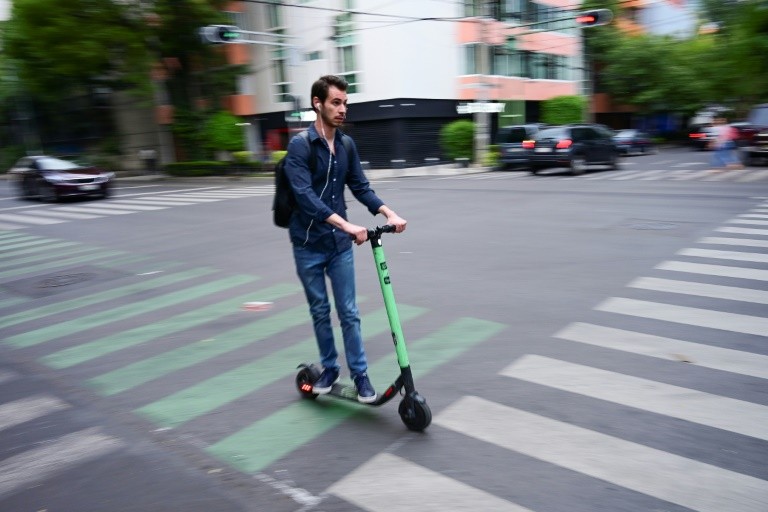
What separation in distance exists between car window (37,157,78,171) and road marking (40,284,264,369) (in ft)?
53.1

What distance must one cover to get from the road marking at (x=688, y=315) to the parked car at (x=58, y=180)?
1845 cm

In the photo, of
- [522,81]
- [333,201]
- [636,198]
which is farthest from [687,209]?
[522,81]

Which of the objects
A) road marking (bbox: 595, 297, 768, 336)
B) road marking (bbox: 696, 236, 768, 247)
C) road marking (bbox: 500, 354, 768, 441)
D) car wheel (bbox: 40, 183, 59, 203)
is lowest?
road marking (bbox: 696, 236, 768, 247)

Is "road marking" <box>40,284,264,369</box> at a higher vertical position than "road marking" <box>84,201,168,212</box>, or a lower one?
lower

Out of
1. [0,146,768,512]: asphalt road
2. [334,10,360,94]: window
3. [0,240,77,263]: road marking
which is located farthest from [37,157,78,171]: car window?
[334,10,360,94]: window

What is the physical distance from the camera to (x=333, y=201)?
3895 millimetres

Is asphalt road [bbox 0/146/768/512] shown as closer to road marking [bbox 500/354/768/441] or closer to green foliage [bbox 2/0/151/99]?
road marking [bbox 500/354/768/441]

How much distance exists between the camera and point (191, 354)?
17.4 feet

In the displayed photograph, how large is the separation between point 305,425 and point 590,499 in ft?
5.66

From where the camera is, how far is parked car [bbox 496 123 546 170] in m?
24.4

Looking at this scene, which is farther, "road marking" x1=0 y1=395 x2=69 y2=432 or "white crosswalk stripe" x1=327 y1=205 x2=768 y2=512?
"road marking" x1=0 y1=395 x2=69 y2=432

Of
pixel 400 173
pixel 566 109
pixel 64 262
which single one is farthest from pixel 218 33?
pixel 566 109

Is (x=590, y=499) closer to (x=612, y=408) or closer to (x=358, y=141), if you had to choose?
(x=612, y=408)

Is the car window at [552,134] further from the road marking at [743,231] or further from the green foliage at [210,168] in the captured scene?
the green foliage at [210,168]
